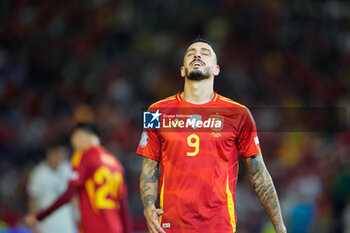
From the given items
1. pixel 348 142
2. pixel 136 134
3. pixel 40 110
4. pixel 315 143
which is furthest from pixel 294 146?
pixel 40 110

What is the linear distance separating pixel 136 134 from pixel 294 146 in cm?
324

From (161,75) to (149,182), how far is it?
10.2 metres

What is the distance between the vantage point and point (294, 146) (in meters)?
12.2

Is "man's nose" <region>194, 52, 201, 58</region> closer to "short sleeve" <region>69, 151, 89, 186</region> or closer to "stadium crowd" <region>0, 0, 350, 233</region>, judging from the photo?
Result: "short sleeve" <region>69, 151, 89, 186</region>

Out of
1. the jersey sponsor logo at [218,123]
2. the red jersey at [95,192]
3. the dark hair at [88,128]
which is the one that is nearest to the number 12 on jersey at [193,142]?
the jersey sponsor logo at [218,123]

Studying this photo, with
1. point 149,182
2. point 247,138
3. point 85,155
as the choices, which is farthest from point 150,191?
point 85,155

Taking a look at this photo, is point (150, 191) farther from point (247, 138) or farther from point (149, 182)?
point (247, 138)

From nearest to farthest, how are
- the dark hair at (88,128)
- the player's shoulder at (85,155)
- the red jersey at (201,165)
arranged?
the red jersey at (201,165) → the player's shoulder at (85,155) → the dark hair at (88,128)

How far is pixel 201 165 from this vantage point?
463 cm

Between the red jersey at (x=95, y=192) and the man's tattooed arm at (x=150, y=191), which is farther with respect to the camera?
the red jersey at (x=95, y=192)

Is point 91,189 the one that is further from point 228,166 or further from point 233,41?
point 233,41

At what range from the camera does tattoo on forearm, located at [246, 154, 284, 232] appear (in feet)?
15.5

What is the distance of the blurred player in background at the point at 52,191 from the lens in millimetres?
9453

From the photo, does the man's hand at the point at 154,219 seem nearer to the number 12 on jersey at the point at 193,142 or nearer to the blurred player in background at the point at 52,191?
the number 12 on jersey at the point at 193,142
